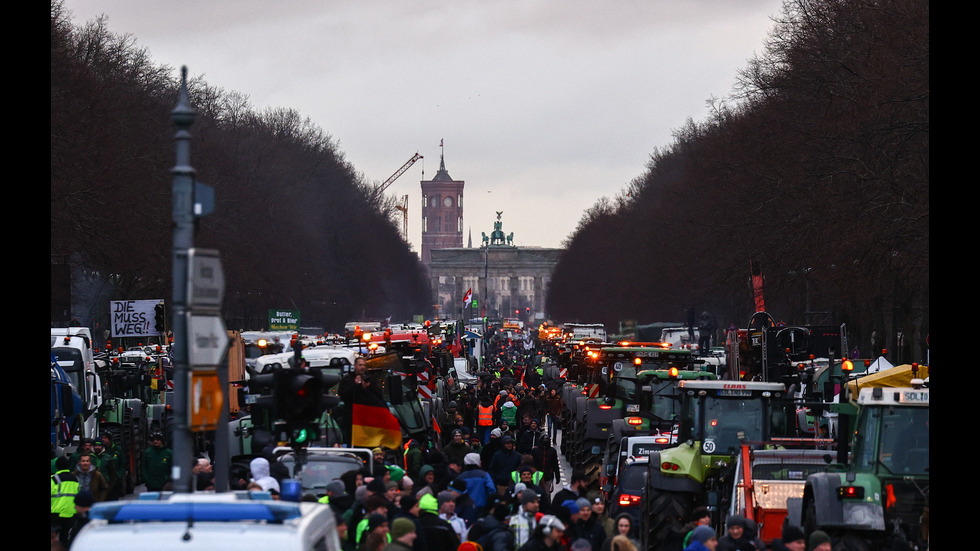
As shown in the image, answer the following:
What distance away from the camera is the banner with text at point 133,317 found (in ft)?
143

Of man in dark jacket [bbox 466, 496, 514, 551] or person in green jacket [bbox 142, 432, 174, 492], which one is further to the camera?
person in green jacket [bbox 142, 432, 174, 492]

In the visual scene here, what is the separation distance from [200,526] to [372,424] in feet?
46.3

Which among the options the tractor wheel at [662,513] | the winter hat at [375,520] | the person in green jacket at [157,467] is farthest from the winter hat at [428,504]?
the person in green jacket at [157,467]

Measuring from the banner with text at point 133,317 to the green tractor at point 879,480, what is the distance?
30.7 m

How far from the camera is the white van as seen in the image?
856 centimetres

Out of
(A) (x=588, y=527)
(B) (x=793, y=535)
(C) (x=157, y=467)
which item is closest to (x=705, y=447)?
(A) (x=588, y=527)

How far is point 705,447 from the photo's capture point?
1992 centimetres

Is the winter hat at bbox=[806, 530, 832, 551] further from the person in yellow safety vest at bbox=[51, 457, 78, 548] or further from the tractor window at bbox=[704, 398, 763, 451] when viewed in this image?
the person in yellow safety vest at bbox=[51, 457, 78, 548]

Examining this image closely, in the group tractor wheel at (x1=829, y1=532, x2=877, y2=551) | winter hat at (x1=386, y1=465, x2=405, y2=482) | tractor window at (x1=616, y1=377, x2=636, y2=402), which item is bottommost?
tractor wheel at (x1=829, y1=532, x2=877, y2=551)

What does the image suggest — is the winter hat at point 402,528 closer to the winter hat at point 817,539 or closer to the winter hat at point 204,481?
the winter hat at point 817,539

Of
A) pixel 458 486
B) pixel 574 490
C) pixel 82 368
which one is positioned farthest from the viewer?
pixel 82 368

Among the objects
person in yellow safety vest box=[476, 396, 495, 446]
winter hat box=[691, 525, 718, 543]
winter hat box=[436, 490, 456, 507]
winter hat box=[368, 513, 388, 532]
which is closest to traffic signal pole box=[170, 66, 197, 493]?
winter hat box=[368, 513, 388, 532]

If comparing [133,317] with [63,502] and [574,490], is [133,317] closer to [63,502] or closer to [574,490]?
[63,502]


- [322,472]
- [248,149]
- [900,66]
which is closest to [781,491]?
[322,472]
